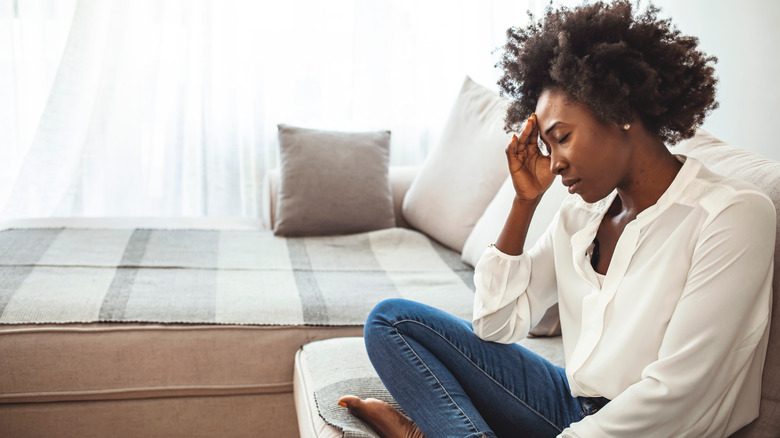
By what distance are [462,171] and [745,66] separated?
86 cm

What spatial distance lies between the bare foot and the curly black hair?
65 centimetres

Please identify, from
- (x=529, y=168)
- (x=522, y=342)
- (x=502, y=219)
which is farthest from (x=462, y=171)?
(x=529, y=168)

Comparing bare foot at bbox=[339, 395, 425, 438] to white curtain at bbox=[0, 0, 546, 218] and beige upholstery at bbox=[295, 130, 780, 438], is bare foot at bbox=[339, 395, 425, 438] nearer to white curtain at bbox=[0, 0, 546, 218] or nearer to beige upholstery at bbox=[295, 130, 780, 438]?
beige upholstery at bbox=[295, 130, 780, 438]

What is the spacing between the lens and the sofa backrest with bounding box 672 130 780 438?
1.02 m

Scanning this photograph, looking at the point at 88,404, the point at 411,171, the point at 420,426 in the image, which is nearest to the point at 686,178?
the point at 420,426

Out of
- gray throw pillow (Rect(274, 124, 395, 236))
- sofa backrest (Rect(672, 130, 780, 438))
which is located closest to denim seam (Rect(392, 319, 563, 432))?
sofa backrest (Rect(672, 130, 780, 438))

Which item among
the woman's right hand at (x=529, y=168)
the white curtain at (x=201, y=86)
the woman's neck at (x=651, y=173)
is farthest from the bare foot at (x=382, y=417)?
the white curtain at (x=201, y=86)

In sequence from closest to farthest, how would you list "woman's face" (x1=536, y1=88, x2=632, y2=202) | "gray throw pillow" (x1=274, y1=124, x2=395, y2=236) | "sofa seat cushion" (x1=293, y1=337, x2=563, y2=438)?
"woman's face" (x1=536, y1=88, x2=632, y2=202) < "sofa seat cushion" (x1=293, y1=337, x2=563, y2=438) < "gray throw pillow" (x1=274, y1=124, x2=395, y2=236)

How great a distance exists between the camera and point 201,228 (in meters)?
2.53

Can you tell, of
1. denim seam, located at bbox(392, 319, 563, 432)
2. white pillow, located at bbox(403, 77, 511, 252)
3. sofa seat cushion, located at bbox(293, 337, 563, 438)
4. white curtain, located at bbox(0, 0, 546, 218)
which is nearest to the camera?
denim seam, located at bbox(392, 319, 563, 432)

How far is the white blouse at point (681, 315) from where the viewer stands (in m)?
0.93

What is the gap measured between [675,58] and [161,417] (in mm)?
1355

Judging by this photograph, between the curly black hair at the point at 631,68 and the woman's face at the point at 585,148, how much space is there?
2 centimetres

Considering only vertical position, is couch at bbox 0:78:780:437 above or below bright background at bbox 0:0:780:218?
below
